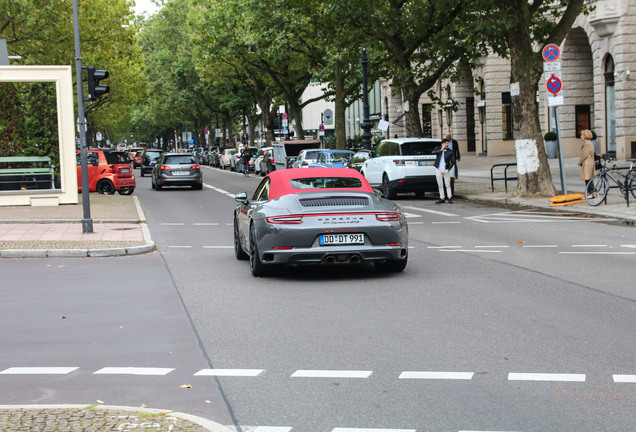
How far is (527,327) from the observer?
25.3 feet

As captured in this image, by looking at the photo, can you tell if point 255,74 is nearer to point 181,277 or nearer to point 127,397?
point 181,277

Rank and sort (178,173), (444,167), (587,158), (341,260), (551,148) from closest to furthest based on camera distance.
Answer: (341,260)
(587,158)
(444,167)
(178,173)
(551,148)

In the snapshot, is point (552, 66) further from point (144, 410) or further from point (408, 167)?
point (144, 410)

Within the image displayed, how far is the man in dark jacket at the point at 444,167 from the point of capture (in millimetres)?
23781

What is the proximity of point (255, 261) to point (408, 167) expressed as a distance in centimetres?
1479

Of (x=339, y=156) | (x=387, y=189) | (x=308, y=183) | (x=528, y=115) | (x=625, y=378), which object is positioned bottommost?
(x=625, y=378)

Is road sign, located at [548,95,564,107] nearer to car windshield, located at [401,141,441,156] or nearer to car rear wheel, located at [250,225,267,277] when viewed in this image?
car windshield, located at [401,141,441,156]

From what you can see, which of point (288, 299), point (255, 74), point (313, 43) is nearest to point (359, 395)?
point (288, 299)

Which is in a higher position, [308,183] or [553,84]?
[553,84]

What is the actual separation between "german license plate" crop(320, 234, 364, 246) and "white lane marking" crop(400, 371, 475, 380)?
4.44 metres

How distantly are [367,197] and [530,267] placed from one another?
231 centimetres

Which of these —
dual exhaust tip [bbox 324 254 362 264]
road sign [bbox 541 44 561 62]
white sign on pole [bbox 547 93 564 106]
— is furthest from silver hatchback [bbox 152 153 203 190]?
dual exhaust tip [bbox 324 254 362 264]

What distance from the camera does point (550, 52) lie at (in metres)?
21.6

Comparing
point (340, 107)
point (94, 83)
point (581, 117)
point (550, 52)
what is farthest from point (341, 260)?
point (581, 117)
